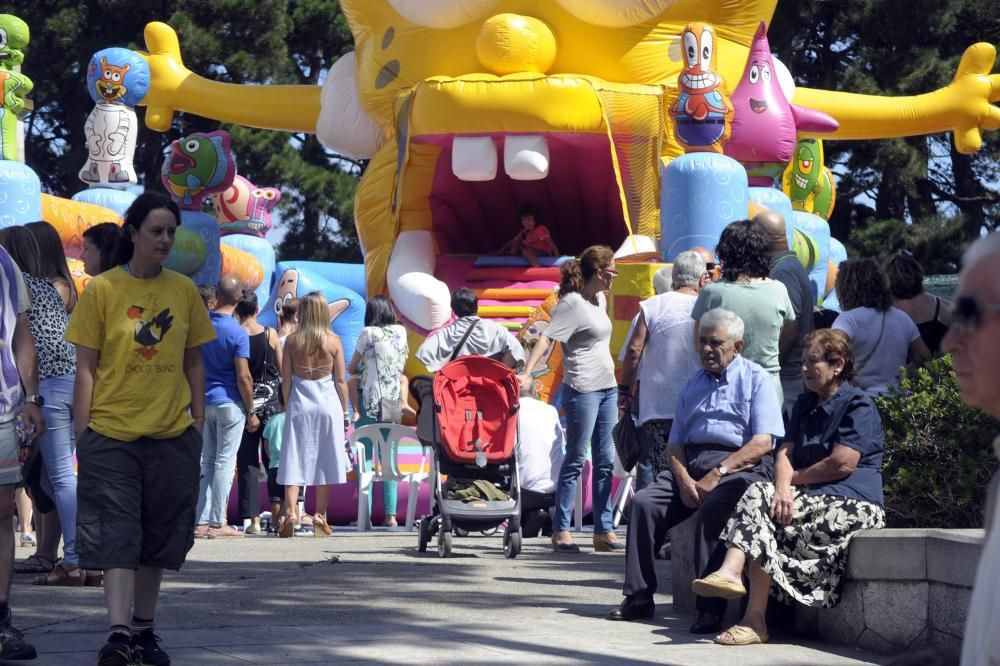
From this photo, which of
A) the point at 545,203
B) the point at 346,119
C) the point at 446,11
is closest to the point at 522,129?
the point at 446,11

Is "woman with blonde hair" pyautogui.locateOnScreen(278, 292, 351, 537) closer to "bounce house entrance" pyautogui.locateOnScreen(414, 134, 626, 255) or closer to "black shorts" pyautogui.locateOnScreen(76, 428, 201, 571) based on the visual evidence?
"black shorts" pyautogui.locateOnScreen(76, 428, 201, 571)

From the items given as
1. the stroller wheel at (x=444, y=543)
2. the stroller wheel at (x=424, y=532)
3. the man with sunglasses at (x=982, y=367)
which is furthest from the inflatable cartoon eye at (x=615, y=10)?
the man with sunglasses at (x=982, y=367)

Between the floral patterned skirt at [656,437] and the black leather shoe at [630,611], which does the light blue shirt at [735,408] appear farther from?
the floral patterned skirt at [656,437]

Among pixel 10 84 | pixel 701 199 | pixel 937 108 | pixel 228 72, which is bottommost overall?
pixel 701 199

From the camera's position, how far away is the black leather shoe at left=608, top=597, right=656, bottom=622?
6.15m

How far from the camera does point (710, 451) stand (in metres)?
6.12

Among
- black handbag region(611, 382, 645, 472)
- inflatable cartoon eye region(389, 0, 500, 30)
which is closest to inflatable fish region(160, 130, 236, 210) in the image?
inflatable cartoon eye region(389, 0, 500, 30)

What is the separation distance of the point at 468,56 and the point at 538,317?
3046mm

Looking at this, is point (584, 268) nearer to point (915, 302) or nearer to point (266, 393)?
point (915, 302)

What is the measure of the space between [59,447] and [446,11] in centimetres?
920

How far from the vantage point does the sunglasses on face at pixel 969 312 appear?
2127 mm

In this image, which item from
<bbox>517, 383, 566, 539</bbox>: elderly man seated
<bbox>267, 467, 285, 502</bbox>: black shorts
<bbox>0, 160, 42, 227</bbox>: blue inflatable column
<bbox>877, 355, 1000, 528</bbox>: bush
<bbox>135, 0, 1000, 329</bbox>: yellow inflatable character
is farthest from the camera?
<bbox>0, 160, 42, 227</bbox>: blue inflatable column

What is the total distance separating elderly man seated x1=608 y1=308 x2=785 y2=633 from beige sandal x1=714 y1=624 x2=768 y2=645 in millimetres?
403

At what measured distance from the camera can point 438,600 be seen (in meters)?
6.57
